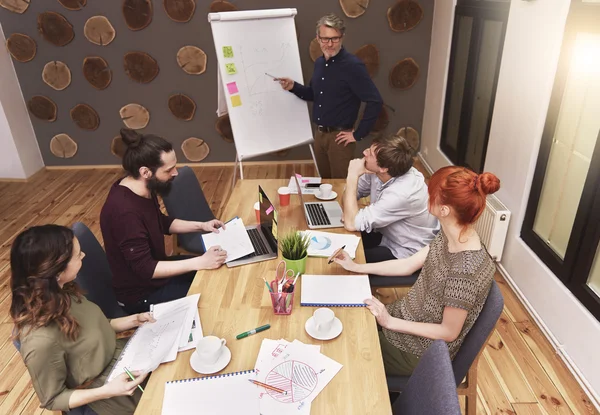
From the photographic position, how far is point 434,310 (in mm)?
1681

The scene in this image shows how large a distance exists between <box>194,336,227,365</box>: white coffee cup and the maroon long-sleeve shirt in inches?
27.4

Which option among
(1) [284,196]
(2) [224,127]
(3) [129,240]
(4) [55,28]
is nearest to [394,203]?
(1) [284,196]

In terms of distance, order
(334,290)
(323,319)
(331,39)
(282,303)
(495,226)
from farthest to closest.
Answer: (331,39)
(495,226)
(334,290)
(282,303)
(323,319)

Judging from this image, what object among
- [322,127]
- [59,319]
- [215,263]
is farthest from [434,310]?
[322,127]

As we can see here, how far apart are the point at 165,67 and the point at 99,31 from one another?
0.73 meters

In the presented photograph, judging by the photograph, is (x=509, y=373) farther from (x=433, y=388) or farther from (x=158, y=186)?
(x=158, y=186)

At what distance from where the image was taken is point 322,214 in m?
2.47

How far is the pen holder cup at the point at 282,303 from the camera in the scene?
166 cm

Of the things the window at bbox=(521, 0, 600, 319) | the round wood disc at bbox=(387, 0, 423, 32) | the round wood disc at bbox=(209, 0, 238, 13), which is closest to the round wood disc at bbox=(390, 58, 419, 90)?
the round wood disc at bbox=(387, 0, 423, 32)

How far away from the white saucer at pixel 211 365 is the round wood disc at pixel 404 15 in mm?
4112

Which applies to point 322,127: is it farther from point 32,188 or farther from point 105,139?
point 32,188

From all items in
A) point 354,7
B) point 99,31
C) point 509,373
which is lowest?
point 509,373

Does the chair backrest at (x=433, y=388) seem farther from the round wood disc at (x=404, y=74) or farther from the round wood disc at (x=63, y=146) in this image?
the round wood disc at (x=63, y=146)

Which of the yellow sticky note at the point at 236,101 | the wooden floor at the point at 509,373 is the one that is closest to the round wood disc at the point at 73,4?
the yellow sticky note at the point at 236,101
